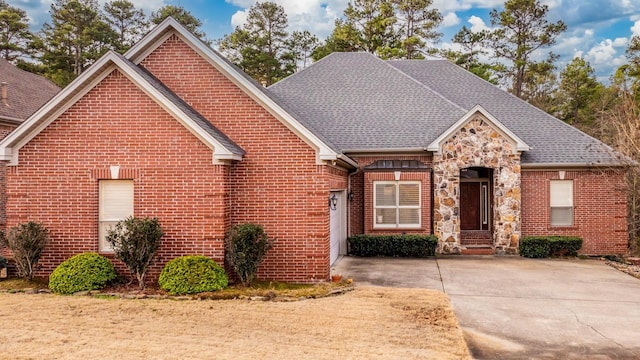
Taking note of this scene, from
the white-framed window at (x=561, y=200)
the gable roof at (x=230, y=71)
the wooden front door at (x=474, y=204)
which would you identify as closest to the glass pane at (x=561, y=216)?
the white-framed window at (x=561, y=200)

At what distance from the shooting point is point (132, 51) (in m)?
11.9

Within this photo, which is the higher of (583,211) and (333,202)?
(333,202)

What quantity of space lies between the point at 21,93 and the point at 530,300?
22661mm

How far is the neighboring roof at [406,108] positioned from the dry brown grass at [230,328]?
27.7ft

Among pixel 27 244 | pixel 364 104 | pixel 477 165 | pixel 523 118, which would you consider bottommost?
pixel 27 244

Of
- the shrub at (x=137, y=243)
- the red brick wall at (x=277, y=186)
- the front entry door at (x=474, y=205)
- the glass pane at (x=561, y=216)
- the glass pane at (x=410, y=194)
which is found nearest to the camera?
the shrub at (x=137, y=243)

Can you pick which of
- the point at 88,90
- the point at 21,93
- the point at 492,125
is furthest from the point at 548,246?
the point at 21,93

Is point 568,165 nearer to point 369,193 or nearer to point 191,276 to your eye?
point 369,193

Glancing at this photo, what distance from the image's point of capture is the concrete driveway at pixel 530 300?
23.3 feet

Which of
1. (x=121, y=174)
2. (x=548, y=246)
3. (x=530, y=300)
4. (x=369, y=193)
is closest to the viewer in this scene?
(x=530, y=300)

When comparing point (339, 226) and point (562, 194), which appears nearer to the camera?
point (339, 226)

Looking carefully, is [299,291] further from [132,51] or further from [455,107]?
[455,107]

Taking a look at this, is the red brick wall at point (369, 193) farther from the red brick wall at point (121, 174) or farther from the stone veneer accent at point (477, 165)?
the red brick wall at point (121, 174)

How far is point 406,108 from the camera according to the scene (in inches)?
731
